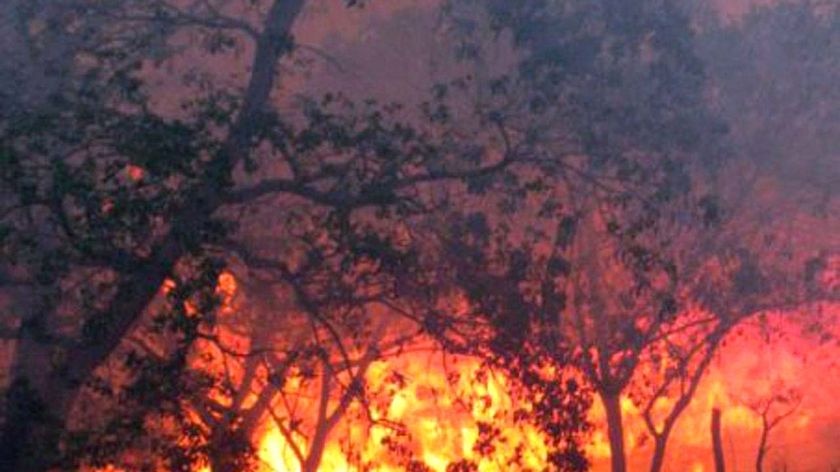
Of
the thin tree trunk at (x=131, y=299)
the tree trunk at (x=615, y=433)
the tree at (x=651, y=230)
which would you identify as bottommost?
the thin tree trunk at (x=131, y=299)

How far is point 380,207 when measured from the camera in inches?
493

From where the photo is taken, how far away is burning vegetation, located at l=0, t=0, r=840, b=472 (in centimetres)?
1034

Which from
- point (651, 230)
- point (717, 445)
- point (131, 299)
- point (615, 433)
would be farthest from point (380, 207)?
point (717, 445)

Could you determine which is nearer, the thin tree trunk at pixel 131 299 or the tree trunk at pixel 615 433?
the thin tree trunk at pixel 131 299

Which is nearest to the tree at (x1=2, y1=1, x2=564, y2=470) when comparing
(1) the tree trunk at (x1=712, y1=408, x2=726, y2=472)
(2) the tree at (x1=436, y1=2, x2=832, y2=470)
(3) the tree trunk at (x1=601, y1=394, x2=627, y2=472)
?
(2) the tree at (x1=436, y1=2, x2=832, y2=470)

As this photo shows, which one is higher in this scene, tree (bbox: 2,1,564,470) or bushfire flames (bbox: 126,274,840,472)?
bushfire flames (bbox: 126,274,840,472)

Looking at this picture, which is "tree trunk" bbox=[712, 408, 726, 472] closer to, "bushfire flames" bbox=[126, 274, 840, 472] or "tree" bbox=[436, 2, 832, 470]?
"tree" bbox=[436, 2, 832, 470]

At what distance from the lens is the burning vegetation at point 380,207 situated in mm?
10344

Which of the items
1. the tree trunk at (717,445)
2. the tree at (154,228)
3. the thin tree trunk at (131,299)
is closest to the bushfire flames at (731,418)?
the tree trunk at (717,445)

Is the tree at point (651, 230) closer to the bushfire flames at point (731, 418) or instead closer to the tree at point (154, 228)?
the tree at point (154, 228)

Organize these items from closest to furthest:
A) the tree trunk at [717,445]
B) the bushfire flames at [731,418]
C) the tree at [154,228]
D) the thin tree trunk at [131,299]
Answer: the tree at [154,228] < the thin tree trunk at [131,299] < the tree trunk at [717,445] < the bushfire flames at [731,418]

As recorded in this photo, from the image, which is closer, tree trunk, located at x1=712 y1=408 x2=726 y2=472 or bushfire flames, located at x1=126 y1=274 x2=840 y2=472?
tree trunk, located at x1=712 y1=408 x2=726 y2=472

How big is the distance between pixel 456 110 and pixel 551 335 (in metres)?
7.69

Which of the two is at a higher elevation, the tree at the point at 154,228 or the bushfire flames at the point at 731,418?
the bushfire flames at the point at 731,418
